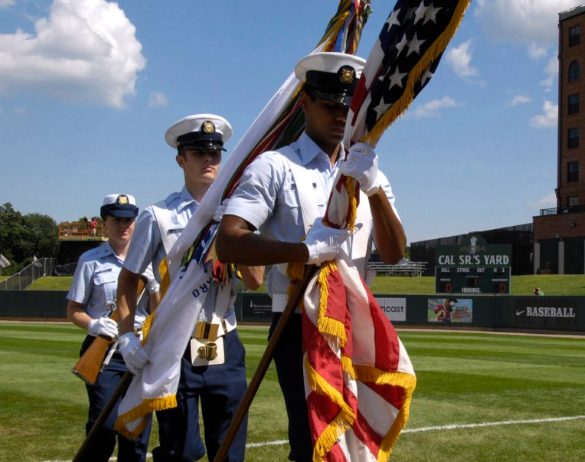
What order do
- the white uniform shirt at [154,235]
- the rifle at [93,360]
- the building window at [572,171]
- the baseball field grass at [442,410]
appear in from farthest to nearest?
the building window at [572,171] → the baseball field grass at [442,410] → the rifle at [93,360] → the white uniform shirt at [154,235]

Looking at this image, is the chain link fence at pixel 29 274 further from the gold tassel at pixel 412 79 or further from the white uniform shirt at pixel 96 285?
the gold tassel at pixel 412 79

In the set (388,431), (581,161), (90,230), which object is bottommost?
(388,431)

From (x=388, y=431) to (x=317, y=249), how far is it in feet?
2.57

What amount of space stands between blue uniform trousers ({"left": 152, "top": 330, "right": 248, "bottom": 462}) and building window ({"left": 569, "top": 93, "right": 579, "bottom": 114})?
201 ft

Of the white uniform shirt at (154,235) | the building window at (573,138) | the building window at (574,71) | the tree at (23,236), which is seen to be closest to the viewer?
the white uniform shirt at (154,235)

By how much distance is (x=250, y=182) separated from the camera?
329 cm

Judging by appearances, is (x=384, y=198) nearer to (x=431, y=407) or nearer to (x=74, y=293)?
(x=74, y=293)

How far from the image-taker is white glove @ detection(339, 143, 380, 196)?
3.09 m

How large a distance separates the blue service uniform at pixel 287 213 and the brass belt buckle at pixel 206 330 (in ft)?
3.16

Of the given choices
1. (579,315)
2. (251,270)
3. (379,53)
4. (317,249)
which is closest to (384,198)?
(317,249)

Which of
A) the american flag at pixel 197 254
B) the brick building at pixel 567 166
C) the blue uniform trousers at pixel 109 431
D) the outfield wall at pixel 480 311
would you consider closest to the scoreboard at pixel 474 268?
the outfield wall at pixel 480 311

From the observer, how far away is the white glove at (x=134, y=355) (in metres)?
4.19

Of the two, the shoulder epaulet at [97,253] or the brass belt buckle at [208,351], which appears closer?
the brass belt buckle at [208,351]

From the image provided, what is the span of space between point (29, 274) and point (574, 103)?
41.2 meters
